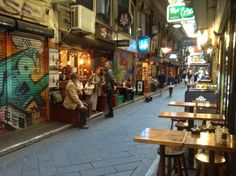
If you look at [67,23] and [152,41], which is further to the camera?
[152,41]

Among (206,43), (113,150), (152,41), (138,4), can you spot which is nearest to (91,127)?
(113,150)

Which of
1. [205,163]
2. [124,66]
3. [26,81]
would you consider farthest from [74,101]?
[124,66]

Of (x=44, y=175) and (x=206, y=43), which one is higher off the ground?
(x=206, y=43)

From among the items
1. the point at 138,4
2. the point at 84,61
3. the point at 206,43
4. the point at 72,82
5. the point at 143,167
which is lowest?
the point at 143,167

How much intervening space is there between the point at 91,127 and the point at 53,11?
3.98 metres

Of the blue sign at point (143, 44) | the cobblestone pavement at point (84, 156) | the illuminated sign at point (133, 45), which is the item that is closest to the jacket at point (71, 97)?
the cobblestone pavement at point (84, 156)

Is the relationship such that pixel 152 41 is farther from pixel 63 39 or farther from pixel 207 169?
pixel 207 169

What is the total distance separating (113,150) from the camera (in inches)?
240

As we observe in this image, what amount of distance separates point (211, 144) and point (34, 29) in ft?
19.2

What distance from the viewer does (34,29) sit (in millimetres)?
7457

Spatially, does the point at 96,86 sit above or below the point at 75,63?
below

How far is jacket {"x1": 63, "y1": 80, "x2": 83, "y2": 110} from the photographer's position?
8.00 metres

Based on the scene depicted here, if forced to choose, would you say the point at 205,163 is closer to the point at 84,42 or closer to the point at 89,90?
the point at 89,90

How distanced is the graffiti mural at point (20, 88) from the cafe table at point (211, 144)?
16.4 ft
